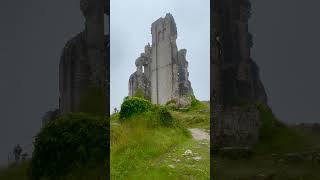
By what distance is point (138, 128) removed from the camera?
1547cm

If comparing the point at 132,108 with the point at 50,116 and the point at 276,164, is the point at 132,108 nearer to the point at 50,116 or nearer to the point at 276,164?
the point at 50,116

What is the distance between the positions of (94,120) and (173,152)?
532cm

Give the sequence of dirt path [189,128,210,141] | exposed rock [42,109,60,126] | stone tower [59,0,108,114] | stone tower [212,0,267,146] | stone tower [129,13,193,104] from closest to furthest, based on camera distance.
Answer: exposed rock [42,109,60,126] → stone tower [59,0,108,114] → stone tower [212,0,267,146] → dirt path [189,128,210,141] → stone tower [129,13,193,104]

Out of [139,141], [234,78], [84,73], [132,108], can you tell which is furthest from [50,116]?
[132,108]

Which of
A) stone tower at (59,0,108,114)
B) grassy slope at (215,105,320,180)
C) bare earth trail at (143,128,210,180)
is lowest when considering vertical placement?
bare earth trail at (143,128,210,180)

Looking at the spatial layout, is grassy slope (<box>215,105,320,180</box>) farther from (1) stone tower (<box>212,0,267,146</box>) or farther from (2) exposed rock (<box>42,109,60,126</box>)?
(2) exposed rock (<box>42,109,60,126</box>)

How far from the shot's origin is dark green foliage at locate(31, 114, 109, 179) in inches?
332

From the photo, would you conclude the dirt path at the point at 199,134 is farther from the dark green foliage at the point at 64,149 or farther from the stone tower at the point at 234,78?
the dark green foliage at the point at 64,149

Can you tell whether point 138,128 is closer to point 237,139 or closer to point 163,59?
point 237,139

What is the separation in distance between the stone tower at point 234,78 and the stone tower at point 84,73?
2927 mm

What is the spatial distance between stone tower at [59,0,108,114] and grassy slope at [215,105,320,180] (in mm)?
3119

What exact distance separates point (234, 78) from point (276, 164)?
8.44 ft

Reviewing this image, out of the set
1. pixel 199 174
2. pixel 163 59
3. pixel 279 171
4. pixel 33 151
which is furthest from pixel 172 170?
pixel 163 59

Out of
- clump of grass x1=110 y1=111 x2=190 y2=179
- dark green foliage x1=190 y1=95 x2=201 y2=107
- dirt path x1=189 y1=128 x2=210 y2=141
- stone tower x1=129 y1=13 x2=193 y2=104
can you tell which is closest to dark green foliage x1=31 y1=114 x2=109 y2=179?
clump of grass x1=110 y1=111 x2=190 y2=179
